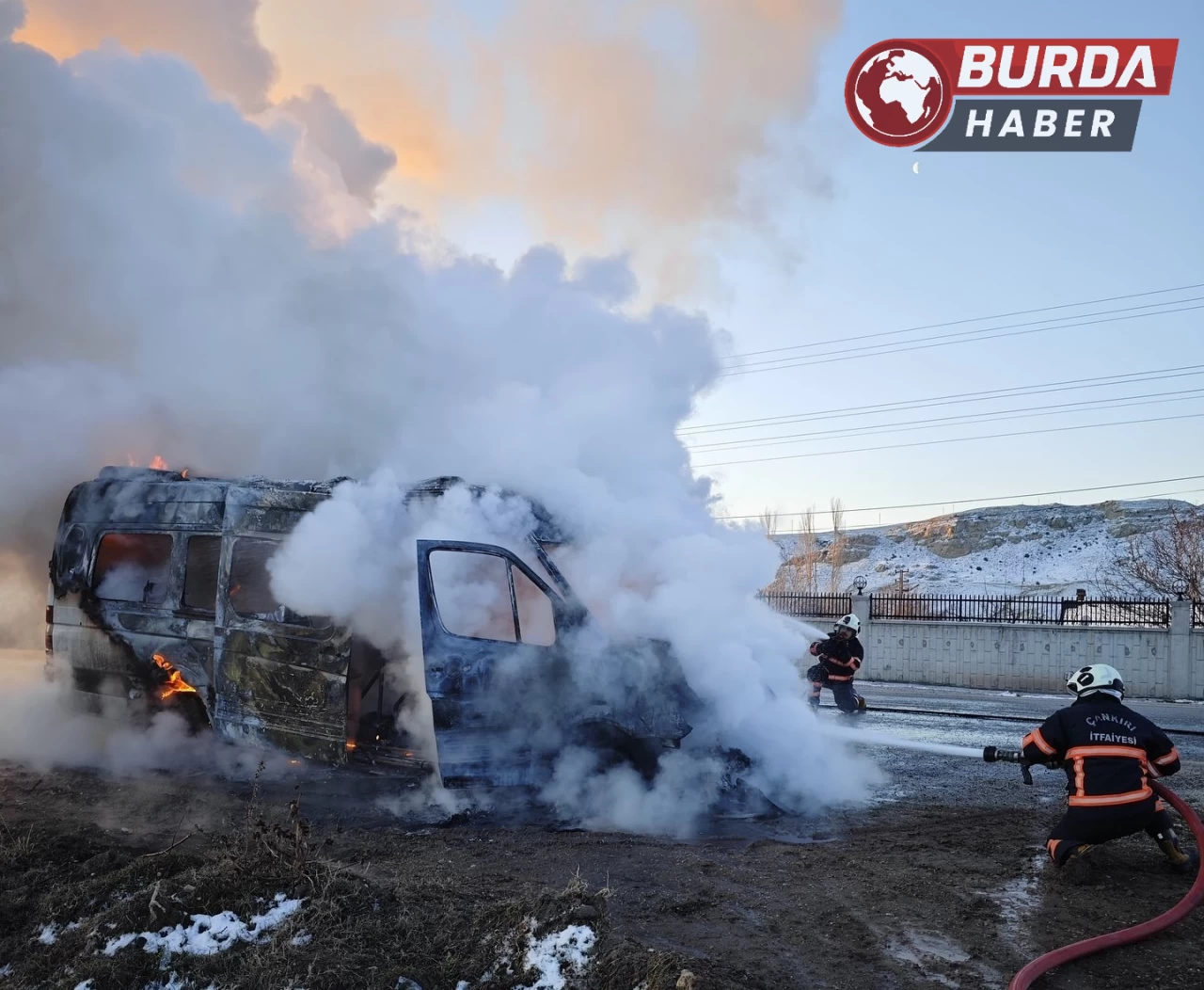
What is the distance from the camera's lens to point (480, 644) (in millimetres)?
5969

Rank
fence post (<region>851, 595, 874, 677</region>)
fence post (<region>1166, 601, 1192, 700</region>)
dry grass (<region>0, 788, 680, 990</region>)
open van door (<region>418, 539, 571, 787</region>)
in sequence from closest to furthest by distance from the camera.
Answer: dry grass (<region>0, 788, 680, 990</region>) → open van door (<region>418, 539, 571, 787</region>) → fence post (<region>1166, 601, 1192, 700</region>) → fence post (<region>851, 595, 874, 677</region>)

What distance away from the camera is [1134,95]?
10.9 metres

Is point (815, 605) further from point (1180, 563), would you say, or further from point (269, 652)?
point (269, 652)

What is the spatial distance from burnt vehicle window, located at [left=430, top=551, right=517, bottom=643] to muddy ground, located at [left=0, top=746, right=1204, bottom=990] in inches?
51.4

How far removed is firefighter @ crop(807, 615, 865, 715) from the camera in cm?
1065

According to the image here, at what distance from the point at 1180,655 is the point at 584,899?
18.8 metres

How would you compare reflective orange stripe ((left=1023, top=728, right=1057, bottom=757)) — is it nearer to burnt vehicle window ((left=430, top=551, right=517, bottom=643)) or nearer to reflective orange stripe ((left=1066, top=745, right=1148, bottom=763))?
reflective orange stripe ((left=1066, top=745, right=1148, bottom=763))

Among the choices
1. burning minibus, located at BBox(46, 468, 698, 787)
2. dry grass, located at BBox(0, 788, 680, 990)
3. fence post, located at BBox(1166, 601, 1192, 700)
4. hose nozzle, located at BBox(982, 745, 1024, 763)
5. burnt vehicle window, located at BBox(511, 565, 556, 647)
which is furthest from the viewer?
fence post, located at BBox(1166, 601, 1192, 700)

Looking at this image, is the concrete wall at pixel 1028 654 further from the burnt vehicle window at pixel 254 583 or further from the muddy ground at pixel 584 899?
the burnt vehicle window at pixel 254 583

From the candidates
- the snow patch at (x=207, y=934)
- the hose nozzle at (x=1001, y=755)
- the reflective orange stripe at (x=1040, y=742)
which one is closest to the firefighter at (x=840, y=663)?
the hose nozzle at (x=1001, y=755)

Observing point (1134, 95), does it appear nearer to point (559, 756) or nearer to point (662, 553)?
point (662, 553)

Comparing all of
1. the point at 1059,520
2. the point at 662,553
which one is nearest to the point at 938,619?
the point at 662,553

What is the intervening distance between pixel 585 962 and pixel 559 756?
275 cm

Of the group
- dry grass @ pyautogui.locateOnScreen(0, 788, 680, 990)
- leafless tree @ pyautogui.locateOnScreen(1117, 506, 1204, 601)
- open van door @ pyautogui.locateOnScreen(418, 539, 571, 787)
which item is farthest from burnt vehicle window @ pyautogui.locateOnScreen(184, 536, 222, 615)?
leafless tree @ pyautogui.locateOnScreen(1117, 506, 1204, 601)
